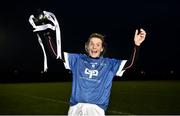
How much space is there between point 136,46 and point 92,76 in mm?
731

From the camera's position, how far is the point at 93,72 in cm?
533

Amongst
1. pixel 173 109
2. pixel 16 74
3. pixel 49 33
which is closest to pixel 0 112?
pixel 173 109

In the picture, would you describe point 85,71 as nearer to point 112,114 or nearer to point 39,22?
point 39,22

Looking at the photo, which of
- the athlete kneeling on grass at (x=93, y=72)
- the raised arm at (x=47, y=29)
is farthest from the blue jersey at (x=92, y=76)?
the raised arm at (x=47, y=29)

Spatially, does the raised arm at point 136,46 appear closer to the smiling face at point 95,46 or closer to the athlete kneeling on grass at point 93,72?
the athlete kneeling on grass at point 93,72

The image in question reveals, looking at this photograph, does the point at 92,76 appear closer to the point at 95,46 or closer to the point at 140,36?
the point at 95,46

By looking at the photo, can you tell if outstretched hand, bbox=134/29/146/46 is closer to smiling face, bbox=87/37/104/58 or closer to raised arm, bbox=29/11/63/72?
smiling face, bbox=87/37/104/58

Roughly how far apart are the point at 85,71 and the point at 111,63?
387mm

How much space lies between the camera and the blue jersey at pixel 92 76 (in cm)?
523

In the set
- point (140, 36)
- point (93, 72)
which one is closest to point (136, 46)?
point (140, 36)

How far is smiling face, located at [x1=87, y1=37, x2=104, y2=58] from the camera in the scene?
536cm

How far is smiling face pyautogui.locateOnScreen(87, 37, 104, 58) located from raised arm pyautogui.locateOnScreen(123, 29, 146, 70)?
0.44 meters

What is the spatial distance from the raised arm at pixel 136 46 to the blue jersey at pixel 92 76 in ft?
0.26

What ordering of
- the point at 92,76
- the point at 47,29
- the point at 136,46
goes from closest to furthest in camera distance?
the point at 92,76
the point at 136,46
the point at 47,29
